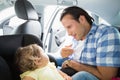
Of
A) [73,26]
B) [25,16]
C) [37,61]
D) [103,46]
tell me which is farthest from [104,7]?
[37,61]

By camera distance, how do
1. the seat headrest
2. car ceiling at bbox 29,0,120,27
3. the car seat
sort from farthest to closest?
car ceiling at bbox 29,0,120,27
the seat headrest
the car seat

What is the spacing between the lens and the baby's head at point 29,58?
81.2 inches

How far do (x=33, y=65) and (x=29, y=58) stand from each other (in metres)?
0.07

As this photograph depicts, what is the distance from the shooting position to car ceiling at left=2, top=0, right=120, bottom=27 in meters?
3.09

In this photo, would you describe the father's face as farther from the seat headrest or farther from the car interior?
the seat headrest

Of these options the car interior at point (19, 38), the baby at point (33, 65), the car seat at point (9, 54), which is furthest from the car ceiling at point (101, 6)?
the baby at point (33, 65)

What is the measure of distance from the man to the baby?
0.23 meters

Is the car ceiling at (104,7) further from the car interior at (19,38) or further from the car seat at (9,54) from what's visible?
the car seat at (9,54)

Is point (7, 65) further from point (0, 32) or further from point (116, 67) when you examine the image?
point (0, 32)

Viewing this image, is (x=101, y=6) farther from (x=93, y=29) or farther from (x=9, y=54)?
(x=9, y=54)

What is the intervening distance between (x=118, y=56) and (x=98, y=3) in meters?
1.20

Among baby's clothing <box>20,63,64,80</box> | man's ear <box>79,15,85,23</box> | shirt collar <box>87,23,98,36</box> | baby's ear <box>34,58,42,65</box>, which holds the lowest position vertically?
baby's clothing <box>20,63,64,80</box>

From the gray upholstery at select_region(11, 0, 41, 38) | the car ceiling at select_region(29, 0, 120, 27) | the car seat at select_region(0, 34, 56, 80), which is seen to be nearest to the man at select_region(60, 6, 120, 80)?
the car seat at select_region(0, 34, 56, 80)

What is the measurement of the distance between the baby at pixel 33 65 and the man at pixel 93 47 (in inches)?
9.1
